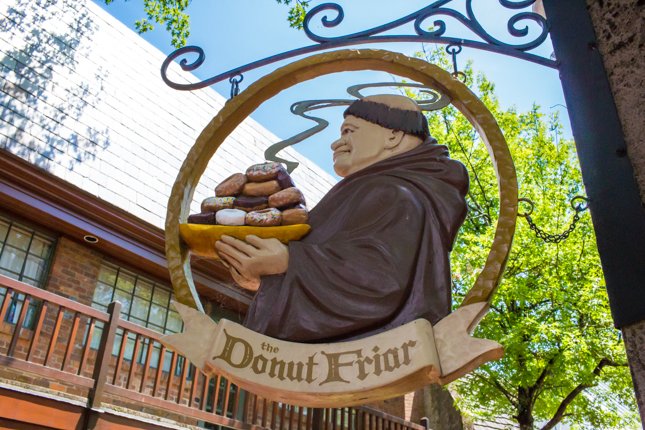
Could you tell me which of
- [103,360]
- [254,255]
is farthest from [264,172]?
[103,360]

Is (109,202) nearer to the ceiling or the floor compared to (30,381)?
nearer to the ceiling

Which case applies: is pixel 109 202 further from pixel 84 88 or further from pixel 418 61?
pixel 418 61

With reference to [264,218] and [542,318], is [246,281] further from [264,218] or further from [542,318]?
[542,318]

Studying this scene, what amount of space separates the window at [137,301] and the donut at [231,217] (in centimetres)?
657

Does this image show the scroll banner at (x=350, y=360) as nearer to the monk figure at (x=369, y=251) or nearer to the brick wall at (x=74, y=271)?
the monk figure at (x=369, y=251)

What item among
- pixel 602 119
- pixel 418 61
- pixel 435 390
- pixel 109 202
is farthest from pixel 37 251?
pixel 435 390

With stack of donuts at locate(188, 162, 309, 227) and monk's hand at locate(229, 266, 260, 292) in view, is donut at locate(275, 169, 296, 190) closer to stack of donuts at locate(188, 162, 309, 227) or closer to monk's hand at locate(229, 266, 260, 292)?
stack of donuts at locate(188, 162, 309, 227)

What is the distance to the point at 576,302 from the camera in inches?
355

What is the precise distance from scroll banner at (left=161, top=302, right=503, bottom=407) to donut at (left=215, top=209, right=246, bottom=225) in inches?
17.4

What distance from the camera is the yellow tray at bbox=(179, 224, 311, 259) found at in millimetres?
2197

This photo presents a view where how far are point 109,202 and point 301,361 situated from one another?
6895mm

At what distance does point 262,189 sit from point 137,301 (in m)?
7.08

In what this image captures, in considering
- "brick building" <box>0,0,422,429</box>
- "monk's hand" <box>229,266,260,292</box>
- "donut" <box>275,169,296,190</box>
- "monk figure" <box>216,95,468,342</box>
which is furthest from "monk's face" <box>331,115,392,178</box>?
"brick building" <box>0,0,422,429</box>

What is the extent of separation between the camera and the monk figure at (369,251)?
6.40 ft
